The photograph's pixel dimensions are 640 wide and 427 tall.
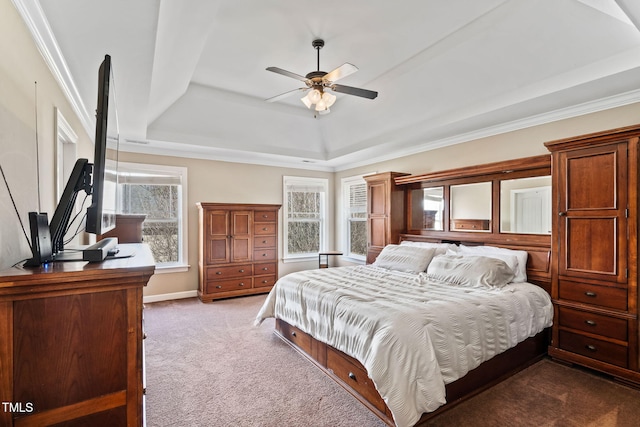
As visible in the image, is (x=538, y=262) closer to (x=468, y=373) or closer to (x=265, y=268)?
(x=468, y=373)

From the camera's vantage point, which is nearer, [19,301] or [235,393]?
[19,301]

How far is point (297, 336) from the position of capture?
313cm

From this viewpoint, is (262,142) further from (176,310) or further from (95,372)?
(95,372)

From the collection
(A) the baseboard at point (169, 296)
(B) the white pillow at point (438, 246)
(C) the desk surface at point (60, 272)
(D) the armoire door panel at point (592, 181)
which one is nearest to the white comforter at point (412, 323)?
(B) the white pillow at point (438, 246)

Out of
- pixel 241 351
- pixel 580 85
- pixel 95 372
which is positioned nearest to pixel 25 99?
pixel 95 372

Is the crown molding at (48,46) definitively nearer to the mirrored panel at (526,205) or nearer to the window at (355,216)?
the mirrored panel at (526,205)

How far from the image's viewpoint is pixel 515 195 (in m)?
3.66

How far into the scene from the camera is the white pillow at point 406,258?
12.5ft

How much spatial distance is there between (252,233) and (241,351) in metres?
2.46

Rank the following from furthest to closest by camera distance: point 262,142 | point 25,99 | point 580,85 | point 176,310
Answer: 1. point 262,142
2. point 176,310
3. point 580,85
4. point 25,99

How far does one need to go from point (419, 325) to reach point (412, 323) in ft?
0.15

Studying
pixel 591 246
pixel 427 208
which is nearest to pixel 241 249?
pixel 427 208

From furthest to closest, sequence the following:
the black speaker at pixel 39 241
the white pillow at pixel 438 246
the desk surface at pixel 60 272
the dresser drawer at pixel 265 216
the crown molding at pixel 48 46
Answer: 1. the dresser drawer at pixel 265 216
2. the white pillow at pixel 438 246
3. the crown molding at pixel 48 46
4. the black speaker at pixel 39 241
5. the desk surface at pixel 60 272

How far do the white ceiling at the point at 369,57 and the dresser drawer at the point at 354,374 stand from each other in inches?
103
